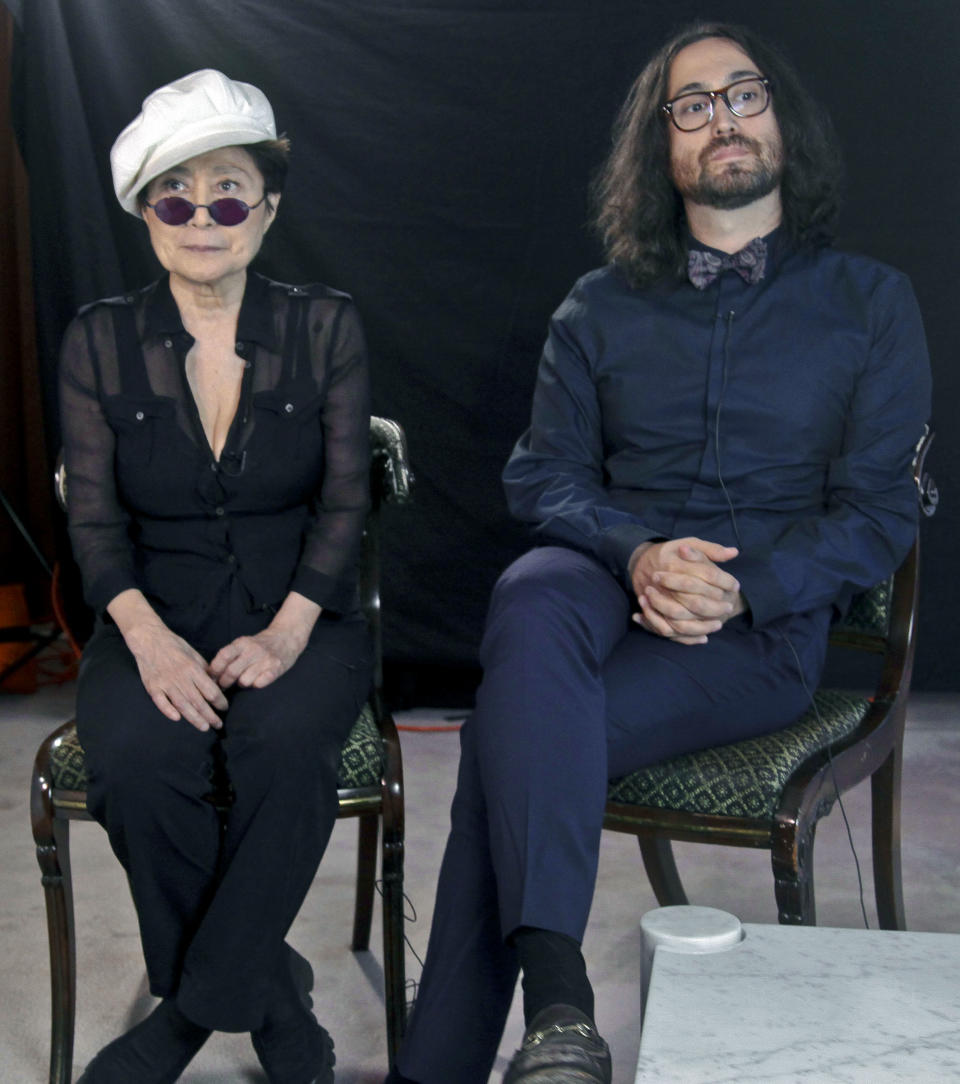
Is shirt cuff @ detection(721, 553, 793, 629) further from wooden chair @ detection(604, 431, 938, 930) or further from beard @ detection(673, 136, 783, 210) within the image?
beard @ detection(673, 136, 783, 210)

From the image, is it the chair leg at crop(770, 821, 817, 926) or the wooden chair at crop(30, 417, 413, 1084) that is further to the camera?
the wooden chair at crop(30, 417, 413, 1084)

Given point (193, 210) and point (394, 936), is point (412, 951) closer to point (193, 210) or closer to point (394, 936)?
point (394, 936)

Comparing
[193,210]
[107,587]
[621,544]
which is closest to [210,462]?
[107,587]

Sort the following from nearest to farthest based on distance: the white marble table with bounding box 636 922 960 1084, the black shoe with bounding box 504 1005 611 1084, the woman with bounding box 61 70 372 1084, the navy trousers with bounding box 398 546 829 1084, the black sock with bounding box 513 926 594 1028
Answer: the white marble table with bounding box 636 922 960 1084
the black shoe with bounding box 504 1005 611 1084
the black sock with bounding box 513 926 594 1028
the navy trousers with bounding box 398 546 829 1084
the woman with bounding box 61 70 372 1084

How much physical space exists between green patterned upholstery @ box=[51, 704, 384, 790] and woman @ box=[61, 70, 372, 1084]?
0.04 metres

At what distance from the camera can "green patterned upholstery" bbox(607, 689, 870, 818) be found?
1798mm

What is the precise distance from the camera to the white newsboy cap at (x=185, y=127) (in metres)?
2.08

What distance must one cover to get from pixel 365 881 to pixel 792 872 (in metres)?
0.89

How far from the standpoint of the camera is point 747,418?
2197mm

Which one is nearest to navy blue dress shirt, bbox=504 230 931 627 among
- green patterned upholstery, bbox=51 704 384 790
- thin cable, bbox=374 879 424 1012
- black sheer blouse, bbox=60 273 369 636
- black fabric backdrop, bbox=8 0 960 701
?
black sheer blouse, bbox=60 273 369 636

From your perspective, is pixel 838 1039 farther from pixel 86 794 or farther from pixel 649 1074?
pixel 86 794

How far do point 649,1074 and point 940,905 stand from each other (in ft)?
5.29

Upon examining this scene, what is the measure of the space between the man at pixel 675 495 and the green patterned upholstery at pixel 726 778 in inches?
1.1

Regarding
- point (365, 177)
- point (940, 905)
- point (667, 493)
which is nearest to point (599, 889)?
point (940, 905)
